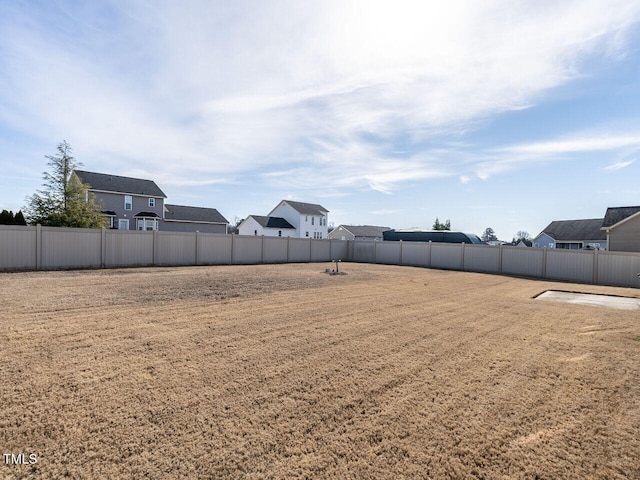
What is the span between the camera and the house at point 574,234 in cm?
3480

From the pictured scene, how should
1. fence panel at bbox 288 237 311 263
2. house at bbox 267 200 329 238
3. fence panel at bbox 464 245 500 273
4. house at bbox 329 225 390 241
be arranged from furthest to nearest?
house at bbox 329 225 390 241 → house at bbox 267 200 329 238 → fence panel at bbox 288 237 311 263 → fence panel at bbox 464 245 500 273

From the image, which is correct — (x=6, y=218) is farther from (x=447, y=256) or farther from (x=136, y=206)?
(x=447, y=256)

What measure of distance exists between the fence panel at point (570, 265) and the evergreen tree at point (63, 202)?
1050 inches

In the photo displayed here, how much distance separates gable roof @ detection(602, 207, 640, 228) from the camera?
21906 millimetres

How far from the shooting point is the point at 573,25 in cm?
820

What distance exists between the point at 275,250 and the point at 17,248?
12.7 meters

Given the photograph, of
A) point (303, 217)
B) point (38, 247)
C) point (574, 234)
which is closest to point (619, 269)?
point (38, 247)

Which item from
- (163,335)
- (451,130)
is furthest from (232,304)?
(451,130)

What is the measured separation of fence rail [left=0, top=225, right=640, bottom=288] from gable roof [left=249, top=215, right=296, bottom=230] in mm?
19094

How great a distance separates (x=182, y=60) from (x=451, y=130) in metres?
12.1

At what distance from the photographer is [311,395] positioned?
10.4ft

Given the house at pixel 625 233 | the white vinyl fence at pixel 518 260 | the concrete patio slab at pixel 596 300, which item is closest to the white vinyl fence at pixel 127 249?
the white vinyl fence at pixel 518 260

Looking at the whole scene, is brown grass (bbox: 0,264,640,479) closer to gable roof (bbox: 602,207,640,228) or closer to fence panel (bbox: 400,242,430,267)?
fence panel (bbox: 400,242,430,267)

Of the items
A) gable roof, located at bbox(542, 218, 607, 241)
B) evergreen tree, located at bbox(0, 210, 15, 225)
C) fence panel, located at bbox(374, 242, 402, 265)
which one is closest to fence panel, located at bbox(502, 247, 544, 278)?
fence panel, located at bbox(374, 242, 402, 265)
